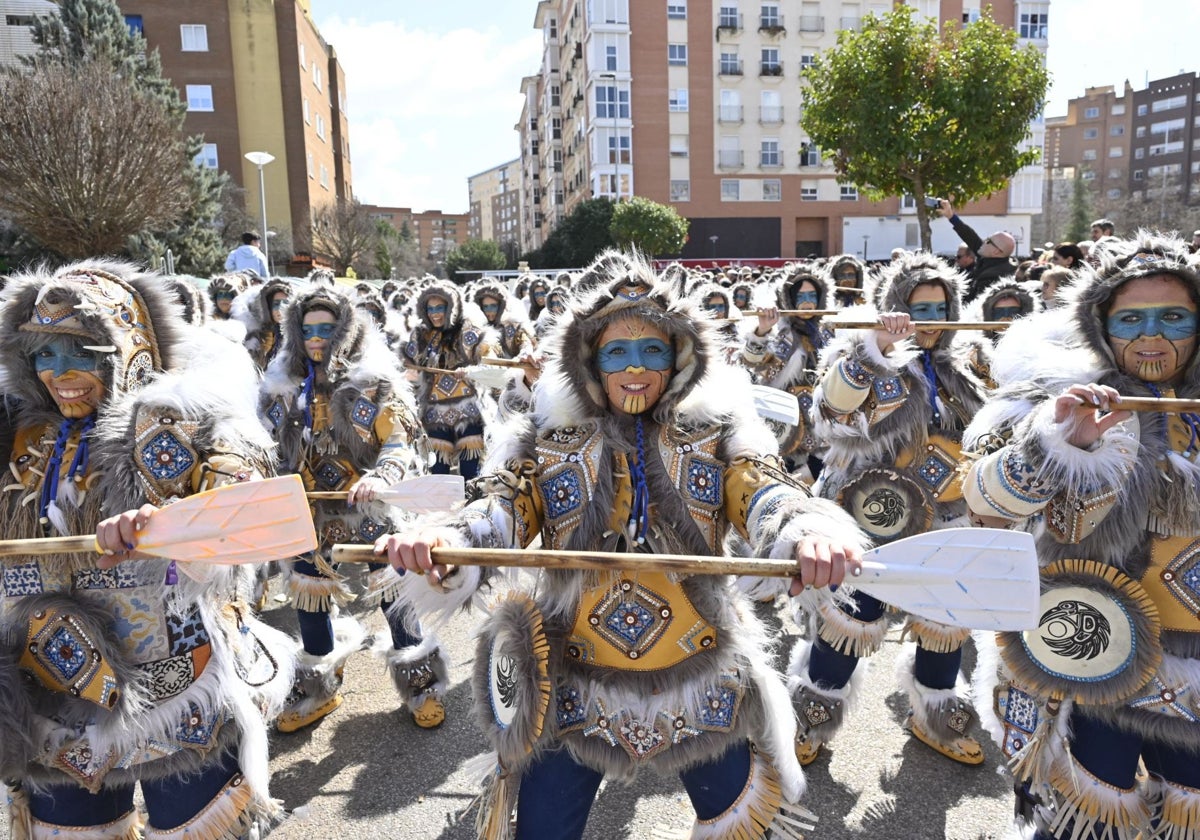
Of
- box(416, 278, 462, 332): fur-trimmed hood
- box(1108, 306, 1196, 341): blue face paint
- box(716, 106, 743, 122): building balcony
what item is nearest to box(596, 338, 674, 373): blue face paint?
box(1108, 306, 1196, 341): blue face paint

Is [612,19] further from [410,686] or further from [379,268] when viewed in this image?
[410,686]

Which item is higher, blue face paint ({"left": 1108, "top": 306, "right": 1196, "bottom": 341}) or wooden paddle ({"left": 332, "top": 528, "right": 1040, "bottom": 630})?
blue face paint ({"left": 1108, "top": 306, "right": 1196, "bottom": 341})

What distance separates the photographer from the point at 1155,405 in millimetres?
2402

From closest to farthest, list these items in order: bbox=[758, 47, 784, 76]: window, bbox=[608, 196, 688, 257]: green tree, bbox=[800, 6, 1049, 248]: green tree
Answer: bbox=[800, 6, 1049, 248]: green tree → bbox=[608, 196, 688, 257]: green tree → bbox=[758, 47, 784, 76]: window

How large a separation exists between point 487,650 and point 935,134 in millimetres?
19595

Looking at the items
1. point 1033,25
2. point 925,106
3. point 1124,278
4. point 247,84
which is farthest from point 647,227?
point 1124,278

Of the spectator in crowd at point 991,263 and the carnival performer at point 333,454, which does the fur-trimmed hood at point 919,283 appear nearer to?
the carnival performer at point 333,454

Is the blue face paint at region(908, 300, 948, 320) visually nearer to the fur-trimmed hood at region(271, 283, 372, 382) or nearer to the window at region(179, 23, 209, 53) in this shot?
the fur-trimmed hood at region(271, 283, 372, 382)

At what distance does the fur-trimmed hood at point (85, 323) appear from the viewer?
2.60 m

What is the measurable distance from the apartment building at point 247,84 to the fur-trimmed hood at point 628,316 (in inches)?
1503

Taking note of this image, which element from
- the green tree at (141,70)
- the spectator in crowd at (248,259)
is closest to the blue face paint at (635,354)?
the spectator in crowd at (248,259)

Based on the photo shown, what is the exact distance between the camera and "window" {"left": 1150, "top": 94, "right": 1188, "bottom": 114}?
266 ft

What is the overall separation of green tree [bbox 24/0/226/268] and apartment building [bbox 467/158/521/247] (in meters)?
105

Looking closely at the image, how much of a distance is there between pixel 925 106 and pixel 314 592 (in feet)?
62.9
